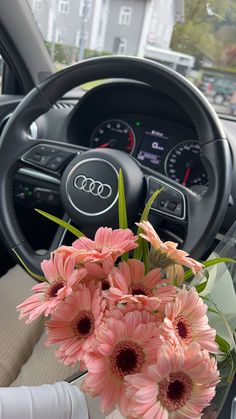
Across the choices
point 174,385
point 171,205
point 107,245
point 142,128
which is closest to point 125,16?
point 142,128

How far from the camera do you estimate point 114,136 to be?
1.38 meters

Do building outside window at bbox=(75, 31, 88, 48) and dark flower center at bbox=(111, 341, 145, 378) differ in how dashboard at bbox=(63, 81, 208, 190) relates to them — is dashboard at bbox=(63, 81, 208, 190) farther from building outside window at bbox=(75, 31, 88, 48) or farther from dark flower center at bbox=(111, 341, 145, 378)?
dark flower center at bbox=(111, 341, 145, 378)

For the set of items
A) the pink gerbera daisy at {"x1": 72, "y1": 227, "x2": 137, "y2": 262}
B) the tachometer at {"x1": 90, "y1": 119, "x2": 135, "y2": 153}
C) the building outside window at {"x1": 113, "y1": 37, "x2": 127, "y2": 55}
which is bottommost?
the tachometer at {"x1": 90, "y1": 119, "x2": 135, "y2": 153}

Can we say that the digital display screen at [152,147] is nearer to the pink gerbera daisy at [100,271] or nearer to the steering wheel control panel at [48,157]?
the steering wheel control panel at [48,157]

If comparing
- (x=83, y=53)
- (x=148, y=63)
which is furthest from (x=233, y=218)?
(x=83, y=53)

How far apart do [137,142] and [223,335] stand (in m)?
0.92

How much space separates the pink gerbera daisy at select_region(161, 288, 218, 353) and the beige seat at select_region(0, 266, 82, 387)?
18.3 inches

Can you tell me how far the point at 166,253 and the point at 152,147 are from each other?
0.91 meters

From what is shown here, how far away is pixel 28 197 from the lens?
47.3 inches

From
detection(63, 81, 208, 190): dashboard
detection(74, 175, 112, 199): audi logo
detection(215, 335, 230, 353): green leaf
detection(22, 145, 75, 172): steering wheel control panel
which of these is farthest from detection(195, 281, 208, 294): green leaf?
detection(63, 81, 208, 190): dashboard

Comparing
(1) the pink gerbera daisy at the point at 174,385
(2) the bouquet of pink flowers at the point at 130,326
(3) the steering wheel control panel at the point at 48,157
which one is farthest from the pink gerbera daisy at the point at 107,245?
(3) the steering wheel control panel at the point at 48,157

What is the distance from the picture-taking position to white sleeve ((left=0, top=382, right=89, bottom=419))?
567mm

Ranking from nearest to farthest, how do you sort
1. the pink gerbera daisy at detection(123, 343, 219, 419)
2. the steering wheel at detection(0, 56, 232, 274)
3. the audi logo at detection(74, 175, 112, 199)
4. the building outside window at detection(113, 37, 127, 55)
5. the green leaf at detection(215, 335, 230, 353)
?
the pink gerbera daisy at detection(123, 343, 219, 419) < the green leaf at detection(215, 335, 230, 353) < the steering wheel at detection(0, 56, 232, 274) < the audi logo at detection(74, 175, 112, 199) < the building outside window at detection(113, 37, 127, 55)

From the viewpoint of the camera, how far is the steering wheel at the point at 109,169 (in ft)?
2.85
